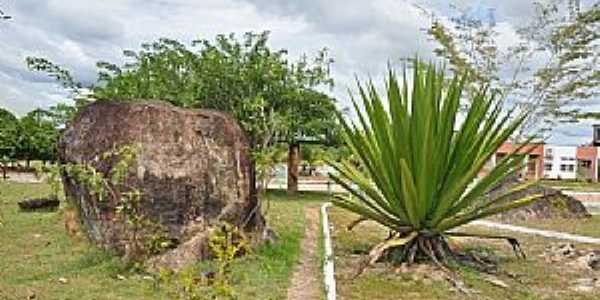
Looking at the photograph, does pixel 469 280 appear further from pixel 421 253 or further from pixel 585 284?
pixel 585 284

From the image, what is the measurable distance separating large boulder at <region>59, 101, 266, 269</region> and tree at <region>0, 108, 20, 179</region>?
9.84 ft

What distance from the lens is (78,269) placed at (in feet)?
23.2

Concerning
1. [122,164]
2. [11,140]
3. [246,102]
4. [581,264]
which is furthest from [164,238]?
[246,102]

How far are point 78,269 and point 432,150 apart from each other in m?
3.89

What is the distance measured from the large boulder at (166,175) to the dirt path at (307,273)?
2.59ft

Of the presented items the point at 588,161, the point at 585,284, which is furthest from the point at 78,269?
the point at 588,161

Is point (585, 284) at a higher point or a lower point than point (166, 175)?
lower

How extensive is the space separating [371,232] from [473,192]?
4278 mm

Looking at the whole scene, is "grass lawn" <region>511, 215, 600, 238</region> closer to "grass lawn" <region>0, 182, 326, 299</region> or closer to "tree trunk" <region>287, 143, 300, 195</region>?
"grass lawn" <region>0, 182, 326, 299</region>

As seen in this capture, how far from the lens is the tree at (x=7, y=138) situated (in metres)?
3.66

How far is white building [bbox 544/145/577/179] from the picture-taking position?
172 ft

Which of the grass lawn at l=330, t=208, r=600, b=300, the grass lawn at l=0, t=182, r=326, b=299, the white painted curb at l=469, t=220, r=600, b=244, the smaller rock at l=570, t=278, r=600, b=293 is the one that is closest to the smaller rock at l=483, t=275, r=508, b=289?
the grass lawn at l=330, t=208, r=600, b=300

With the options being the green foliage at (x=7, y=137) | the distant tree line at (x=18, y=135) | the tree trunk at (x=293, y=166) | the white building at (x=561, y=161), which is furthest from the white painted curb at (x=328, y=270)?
the white building at (x=561, y=161)

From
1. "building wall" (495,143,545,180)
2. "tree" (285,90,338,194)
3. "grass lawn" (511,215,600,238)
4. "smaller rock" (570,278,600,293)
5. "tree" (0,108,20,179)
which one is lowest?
"smaller rock" (570,278,600,293)
